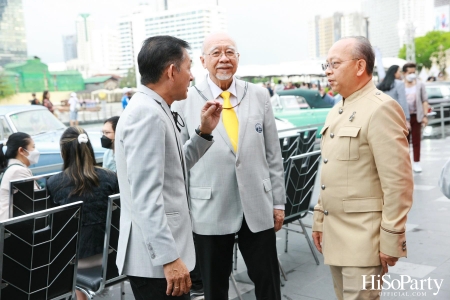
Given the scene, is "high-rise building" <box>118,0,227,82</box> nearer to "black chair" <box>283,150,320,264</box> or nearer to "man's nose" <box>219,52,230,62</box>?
"black chair" <box>283,150,320,264</box>

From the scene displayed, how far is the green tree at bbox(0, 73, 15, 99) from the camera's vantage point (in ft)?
56.4

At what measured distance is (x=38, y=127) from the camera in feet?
28.8

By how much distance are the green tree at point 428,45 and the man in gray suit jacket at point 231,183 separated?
268ft

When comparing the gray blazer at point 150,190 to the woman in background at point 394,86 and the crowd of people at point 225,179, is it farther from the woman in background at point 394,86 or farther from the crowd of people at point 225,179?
the woman in background at point 394,86

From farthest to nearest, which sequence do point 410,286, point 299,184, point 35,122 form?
point 35,122 → point 299,184 → point 410,286

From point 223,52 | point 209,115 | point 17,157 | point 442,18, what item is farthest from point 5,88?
point 442,18

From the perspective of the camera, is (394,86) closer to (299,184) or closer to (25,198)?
(299,184)

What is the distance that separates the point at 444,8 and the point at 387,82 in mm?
101736

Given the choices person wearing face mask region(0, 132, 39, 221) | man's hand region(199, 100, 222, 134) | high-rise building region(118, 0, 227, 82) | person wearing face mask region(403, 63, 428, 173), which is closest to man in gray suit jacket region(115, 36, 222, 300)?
man's hand region(199, 100, 222, 134)

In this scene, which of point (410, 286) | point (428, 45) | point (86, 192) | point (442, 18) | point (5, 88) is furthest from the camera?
point (442, 18)

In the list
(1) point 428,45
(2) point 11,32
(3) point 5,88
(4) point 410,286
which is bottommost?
(4) point 410,286

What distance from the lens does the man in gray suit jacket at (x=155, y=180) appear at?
189 centimetres

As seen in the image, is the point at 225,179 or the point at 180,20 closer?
the point at 225,179

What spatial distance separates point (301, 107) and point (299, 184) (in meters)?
9.45
